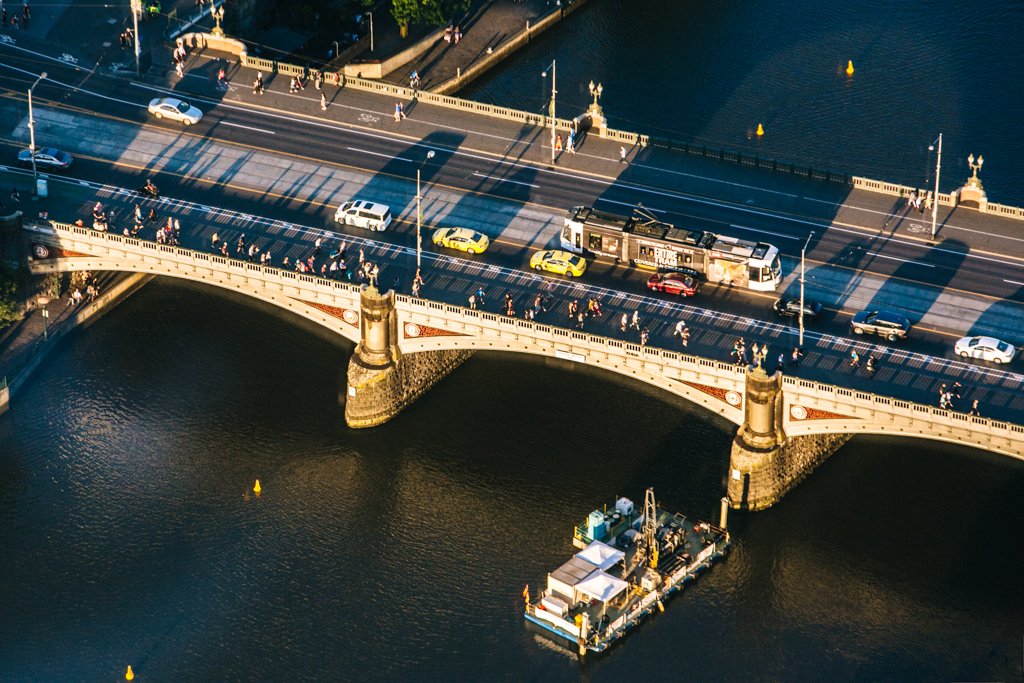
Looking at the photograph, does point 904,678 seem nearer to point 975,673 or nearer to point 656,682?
point 975,673

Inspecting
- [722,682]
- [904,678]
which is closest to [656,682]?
[722,682]

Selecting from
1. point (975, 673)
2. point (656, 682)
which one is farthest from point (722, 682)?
point (975, 673)

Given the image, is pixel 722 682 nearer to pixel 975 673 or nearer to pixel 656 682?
pixel 656 682

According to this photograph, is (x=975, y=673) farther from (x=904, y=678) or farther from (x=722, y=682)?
(x=722, y=682)

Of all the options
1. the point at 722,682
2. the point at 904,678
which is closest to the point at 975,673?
the point at 904,678
